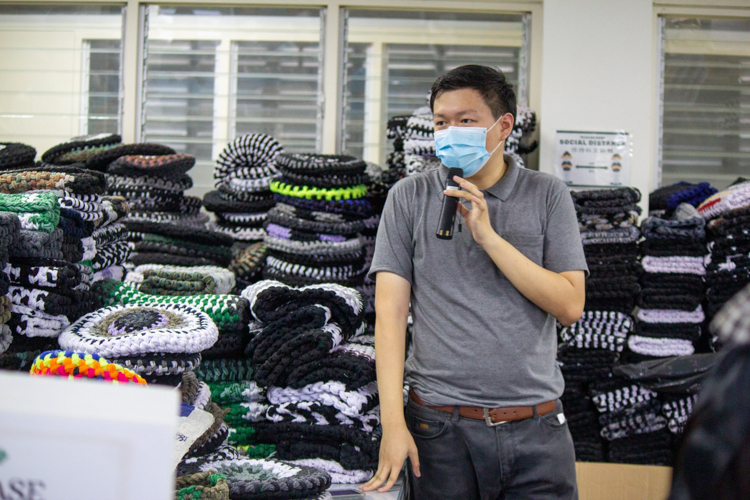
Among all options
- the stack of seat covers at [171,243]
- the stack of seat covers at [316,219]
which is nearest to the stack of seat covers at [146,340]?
the stack of seat covers at [171,243]

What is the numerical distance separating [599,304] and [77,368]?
1.79 meters

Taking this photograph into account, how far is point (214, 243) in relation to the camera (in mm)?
2154

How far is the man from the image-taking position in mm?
1212

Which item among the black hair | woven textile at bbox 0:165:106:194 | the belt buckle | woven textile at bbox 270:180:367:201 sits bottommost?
the belt buckle

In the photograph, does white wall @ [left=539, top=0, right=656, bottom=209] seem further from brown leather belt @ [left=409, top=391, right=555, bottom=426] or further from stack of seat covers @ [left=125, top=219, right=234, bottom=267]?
brown leather belt @ [left=409, top=391, right=555, bottom=426]

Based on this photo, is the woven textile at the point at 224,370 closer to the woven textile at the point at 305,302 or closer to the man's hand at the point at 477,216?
the woven textile at the point at 305,302

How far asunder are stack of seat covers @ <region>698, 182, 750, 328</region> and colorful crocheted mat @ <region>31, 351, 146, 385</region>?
78.2 inches

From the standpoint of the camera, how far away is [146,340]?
1.20 m

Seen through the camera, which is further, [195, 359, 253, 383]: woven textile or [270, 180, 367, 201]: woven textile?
[270, 180, 367, 201]: woven textile

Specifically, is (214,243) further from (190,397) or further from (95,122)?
(95,122)

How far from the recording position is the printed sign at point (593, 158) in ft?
8.52

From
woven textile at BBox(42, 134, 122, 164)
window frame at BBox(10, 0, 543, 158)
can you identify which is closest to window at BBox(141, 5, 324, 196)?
window frame at BBox(10, 0, 543, 158)

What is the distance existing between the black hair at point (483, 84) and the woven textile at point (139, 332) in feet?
2.18

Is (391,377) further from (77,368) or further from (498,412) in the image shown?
(77,368)
